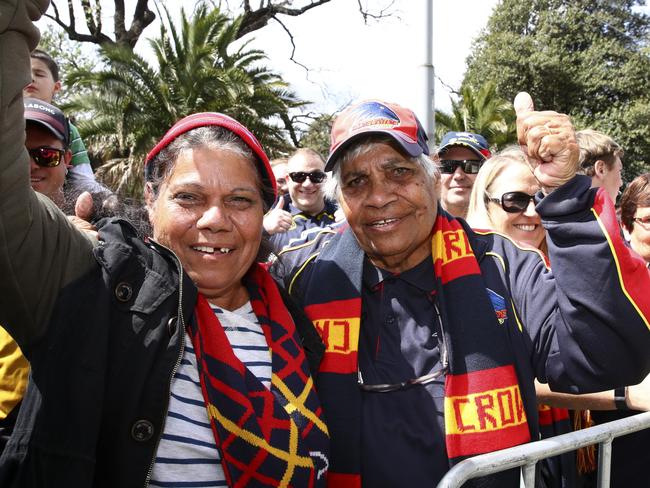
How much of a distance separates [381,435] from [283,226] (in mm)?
3396

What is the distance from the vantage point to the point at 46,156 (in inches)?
97.6

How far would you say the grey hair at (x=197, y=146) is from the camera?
6.72 ft

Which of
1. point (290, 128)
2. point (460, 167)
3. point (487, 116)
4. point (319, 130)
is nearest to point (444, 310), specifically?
point (460, 167)

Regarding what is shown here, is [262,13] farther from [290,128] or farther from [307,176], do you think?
[307,176]

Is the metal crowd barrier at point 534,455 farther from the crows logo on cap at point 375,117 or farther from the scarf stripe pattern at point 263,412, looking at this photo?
the crows logo on cap at point 375,117

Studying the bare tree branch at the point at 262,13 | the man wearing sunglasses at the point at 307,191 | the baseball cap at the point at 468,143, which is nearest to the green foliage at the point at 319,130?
the bare tree branch at the point at 262,13

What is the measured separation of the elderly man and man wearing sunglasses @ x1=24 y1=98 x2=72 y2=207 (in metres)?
1.08

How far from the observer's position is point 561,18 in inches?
938

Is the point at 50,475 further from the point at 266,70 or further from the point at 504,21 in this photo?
the point at 504,21

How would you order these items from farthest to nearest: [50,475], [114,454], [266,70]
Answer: [266,70] → [114,454] → [50,475]

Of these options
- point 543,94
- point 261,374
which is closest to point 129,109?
point 261,374

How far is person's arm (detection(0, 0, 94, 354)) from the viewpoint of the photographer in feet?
4.17

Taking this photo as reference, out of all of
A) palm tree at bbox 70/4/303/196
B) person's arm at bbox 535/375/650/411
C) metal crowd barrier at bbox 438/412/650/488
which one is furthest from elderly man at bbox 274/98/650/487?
palm tree at bbox 70/4/303/196

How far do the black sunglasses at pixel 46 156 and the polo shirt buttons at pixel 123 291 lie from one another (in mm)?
1109
